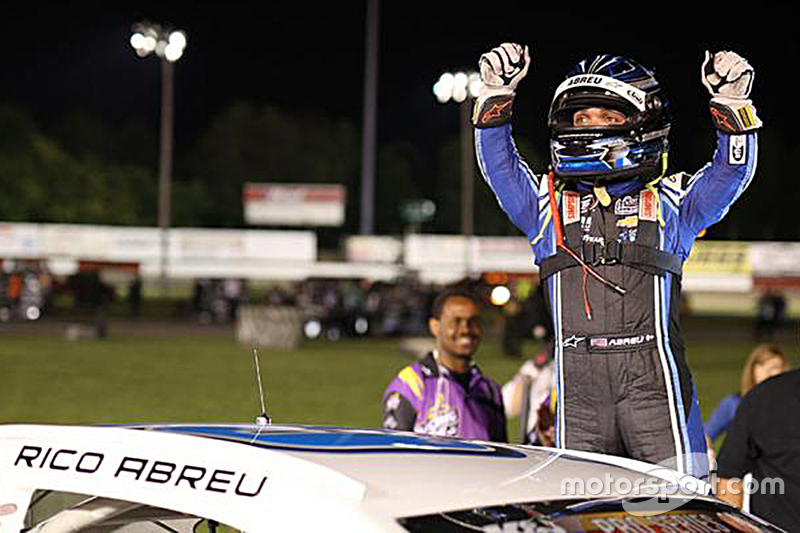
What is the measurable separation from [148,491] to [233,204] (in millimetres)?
101143

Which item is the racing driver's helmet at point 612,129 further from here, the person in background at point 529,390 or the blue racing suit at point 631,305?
the person in background at point 529,390

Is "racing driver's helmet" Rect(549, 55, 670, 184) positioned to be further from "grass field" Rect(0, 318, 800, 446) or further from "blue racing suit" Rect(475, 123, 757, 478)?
"grass field" Rect(0, 318, 800, 446)

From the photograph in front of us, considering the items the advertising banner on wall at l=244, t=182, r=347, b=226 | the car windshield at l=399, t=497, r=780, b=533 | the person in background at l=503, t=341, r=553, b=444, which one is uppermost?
the advertising banner on wall at l=244, t=182, r=347, b=226

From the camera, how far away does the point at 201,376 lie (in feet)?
76.0

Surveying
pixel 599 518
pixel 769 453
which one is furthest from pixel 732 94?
pixel 599 518

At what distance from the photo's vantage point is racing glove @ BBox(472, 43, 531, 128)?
4832 millimetres

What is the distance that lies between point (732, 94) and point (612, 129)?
395mm

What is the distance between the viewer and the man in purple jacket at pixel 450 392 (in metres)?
6.43

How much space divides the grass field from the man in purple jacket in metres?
7.90

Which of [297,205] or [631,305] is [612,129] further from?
[297,205]

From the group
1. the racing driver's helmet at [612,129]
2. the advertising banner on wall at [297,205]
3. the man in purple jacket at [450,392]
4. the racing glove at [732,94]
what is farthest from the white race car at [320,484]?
the advertising banner on wall at [297,205]

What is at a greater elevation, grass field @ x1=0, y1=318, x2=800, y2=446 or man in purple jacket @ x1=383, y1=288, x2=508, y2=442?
man in purple jacket @ x1=383, y1=288, x2=508, y2=442

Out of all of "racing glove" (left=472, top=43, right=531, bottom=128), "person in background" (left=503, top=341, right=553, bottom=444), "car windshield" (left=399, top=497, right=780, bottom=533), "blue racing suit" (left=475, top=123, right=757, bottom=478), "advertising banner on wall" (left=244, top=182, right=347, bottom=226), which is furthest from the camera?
"advertising banner on wall" (left=244, top=182, right=347, bottom=226)

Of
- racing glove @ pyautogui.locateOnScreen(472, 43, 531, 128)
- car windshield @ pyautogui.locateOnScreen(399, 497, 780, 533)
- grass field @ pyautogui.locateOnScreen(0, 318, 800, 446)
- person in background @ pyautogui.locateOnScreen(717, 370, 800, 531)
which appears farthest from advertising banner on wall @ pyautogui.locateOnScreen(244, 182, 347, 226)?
car windshield @ pyautogui.locateOnScreen(399, 497, 780, 533)
